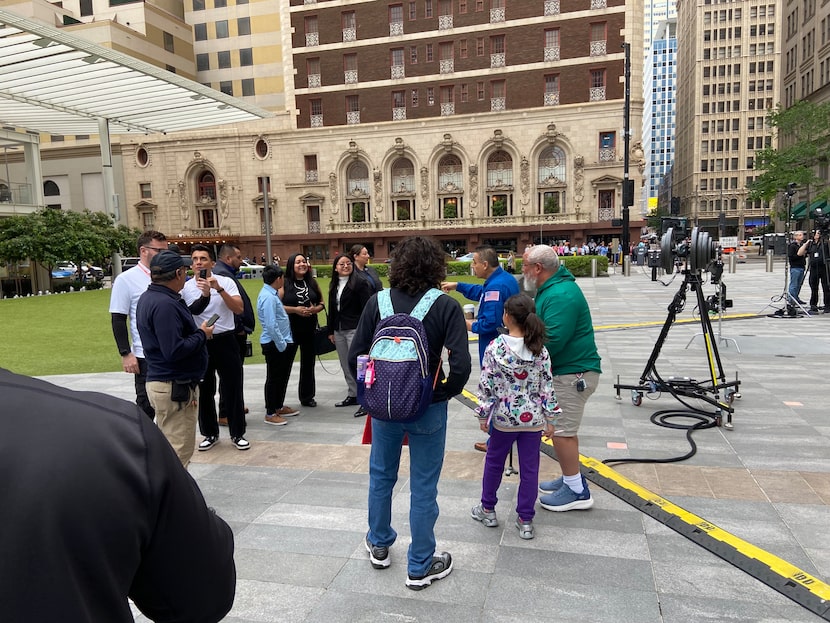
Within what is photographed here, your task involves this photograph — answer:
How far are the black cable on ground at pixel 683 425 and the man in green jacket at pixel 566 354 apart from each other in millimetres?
1105

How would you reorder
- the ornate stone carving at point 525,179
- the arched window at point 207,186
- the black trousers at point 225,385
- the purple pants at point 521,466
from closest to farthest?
the purple pants at point 521,466 → the black trousers at point 225,385 → the ornate stone carving at point 525,179 → the arched window at point 207,186

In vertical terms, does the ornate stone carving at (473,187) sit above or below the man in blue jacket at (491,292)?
above

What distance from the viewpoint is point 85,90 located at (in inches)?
1049

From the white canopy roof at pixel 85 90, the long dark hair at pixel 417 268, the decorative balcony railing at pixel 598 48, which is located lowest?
the long dark hair at pixel 417 268

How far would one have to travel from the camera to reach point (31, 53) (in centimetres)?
2116

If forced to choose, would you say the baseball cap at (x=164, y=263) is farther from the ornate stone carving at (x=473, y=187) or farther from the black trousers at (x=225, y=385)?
the ornate stone carving at (x=473, y=187)

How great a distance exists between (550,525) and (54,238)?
30.0 m

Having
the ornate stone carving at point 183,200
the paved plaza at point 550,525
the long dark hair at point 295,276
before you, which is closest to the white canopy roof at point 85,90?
the ornate stone carving at point 183,200

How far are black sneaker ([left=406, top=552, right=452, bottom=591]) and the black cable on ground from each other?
232 centimetres

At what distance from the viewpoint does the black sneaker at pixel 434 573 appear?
11.1 ft

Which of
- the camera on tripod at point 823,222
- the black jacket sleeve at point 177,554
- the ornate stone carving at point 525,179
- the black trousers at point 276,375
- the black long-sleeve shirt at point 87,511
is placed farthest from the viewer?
the ornate stone carving at point 525,179

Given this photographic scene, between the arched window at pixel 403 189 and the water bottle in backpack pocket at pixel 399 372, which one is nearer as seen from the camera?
the water bottle in backpack pocket at pixel 399 372

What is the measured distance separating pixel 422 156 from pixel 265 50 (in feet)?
60.3

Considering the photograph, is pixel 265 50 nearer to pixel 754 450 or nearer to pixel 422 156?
pixel 422 156
